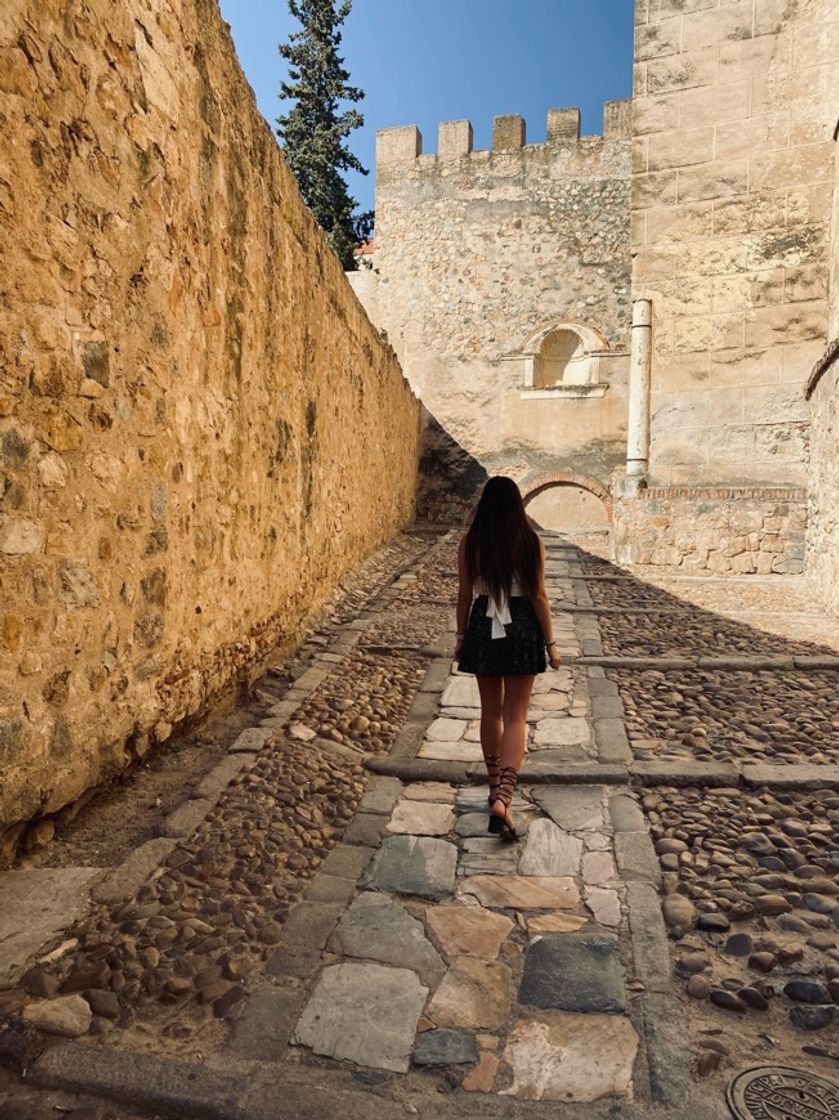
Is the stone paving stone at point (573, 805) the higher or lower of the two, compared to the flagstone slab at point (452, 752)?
lower

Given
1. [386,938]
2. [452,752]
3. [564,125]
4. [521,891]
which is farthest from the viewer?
[564,125]

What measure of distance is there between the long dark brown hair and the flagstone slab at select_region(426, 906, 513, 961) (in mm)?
1126

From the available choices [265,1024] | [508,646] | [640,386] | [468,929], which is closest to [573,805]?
[508,646]

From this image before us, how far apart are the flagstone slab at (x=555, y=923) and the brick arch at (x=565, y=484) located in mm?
13228

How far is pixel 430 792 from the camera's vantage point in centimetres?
336

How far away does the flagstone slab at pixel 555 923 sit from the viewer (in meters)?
2.33

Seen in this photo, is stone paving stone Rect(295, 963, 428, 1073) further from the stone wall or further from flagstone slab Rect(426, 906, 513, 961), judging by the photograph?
the stone wall

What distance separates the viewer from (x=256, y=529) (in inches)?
186

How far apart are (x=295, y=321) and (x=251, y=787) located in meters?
3.51

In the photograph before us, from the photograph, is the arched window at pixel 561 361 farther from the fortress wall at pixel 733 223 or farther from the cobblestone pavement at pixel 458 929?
the cobblestone pavement at pixel 458 929

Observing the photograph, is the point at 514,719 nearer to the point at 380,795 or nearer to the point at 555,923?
the point at 380,795

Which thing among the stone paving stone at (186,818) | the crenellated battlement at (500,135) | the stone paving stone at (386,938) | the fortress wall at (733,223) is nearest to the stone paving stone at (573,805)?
the stone paving stone at (386,938)

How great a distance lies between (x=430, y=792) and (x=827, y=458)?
624cm

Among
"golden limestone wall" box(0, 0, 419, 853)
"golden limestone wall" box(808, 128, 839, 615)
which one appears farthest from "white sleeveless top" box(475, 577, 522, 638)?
"golden limestone wall" box(808, 128, 839, 615)
